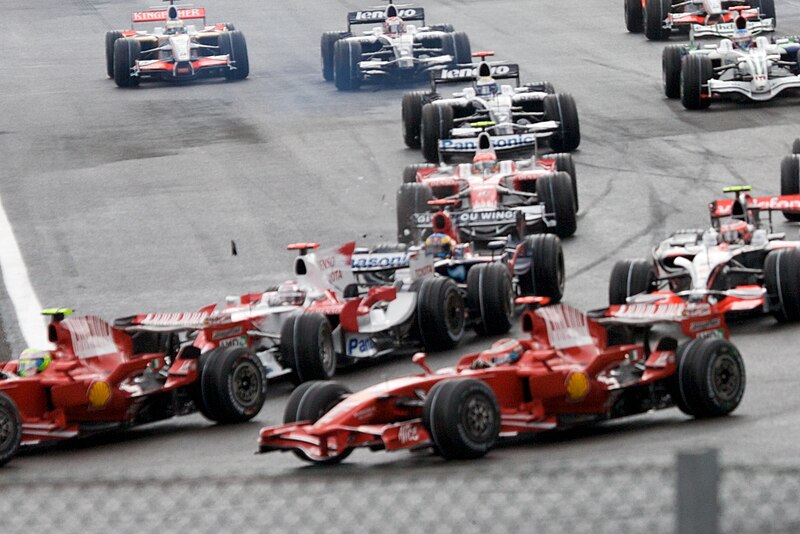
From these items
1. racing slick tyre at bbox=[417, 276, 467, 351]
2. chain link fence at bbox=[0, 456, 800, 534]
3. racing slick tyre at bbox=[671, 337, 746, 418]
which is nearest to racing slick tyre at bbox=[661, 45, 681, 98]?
racing slick tyre at bbox=[417, 276, 467, 351]

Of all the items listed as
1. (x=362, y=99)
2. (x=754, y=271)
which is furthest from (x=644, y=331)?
(x=362, y=99)

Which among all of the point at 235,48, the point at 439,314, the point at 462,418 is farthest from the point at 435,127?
the point at 462,418

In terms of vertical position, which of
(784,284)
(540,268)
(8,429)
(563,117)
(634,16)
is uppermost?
(634,16)

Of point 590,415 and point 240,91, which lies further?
point 240,91

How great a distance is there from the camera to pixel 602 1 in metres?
46.2

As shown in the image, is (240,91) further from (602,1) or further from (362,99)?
(602,1)

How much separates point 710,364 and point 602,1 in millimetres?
33653

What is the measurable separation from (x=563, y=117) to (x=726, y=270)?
10.8 metres

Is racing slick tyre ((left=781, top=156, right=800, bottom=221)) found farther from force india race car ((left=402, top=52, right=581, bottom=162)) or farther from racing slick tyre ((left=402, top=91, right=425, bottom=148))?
racing slick tyre ((left=402, top=91, right=425, bottom=148))

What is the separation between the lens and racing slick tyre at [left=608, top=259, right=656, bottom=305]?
61.5 feet

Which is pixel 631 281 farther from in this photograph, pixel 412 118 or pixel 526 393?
pixel 412 118

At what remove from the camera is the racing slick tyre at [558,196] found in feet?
79.3

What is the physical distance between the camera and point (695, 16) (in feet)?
125

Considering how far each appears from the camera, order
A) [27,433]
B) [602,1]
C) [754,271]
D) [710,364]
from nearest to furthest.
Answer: [710,364] → [27,433] → [754,271] → [602,1]
